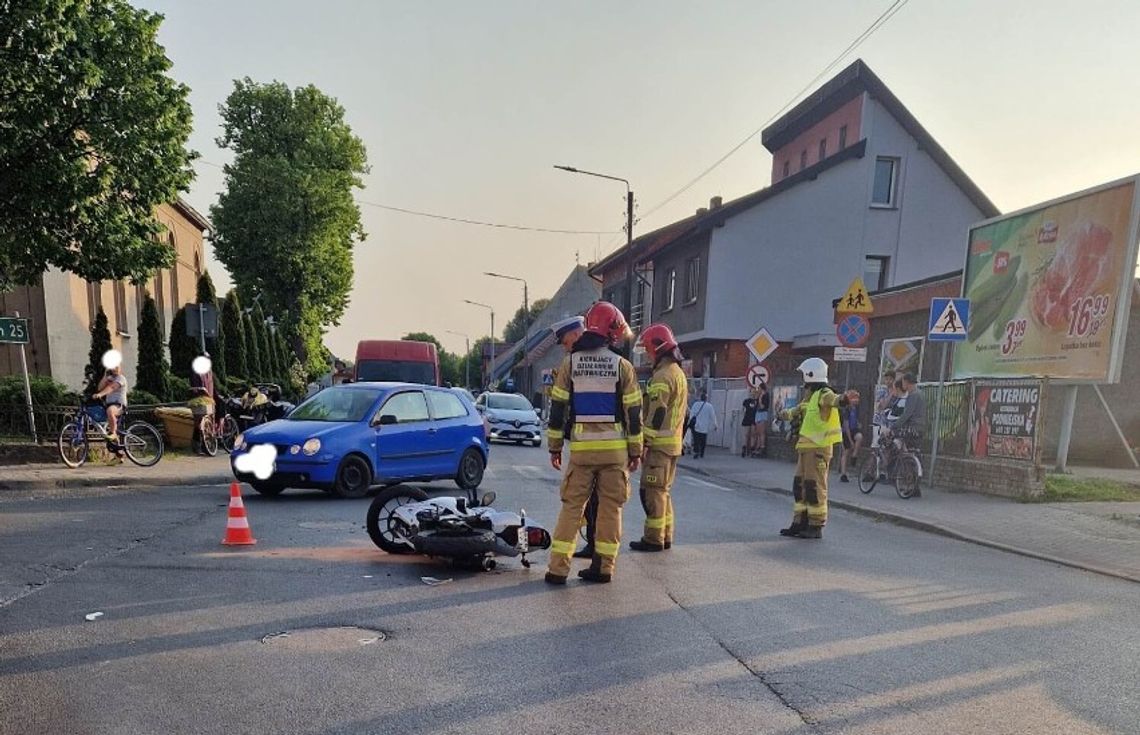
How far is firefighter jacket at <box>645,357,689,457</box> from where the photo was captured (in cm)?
676

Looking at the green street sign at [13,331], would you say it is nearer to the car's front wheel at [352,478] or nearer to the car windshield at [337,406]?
the car windshield at [337,406]

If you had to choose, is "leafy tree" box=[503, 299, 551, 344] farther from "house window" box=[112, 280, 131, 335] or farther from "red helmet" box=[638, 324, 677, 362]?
"red helmet" box=[638, 324, 677, 362]

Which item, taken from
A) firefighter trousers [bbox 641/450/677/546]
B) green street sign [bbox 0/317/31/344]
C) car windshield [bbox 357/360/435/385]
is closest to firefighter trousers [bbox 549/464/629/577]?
firefighter trousers [bbox 641/450/677/546]

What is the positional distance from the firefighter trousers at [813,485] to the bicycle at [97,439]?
10.1 metres

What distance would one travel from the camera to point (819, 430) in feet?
26.5

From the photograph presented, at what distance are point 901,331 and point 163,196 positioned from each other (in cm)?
1498

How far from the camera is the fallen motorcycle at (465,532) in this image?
18.9 feet

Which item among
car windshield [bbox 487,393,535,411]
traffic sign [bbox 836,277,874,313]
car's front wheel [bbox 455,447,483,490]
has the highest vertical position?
traffic sign [bbox 836,277,874,313]

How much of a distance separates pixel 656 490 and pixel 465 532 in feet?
6.29

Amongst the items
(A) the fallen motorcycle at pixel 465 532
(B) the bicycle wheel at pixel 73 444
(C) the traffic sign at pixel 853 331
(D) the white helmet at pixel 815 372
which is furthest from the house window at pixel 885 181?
(B) the bicycle wheel at pixel 73 444

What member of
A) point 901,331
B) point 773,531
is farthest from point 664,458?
point 901,331

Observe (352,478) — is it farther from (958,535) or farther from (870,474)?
(870,474)

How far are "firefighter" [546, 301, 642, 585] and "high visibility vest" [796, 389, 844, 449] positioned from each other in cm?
313

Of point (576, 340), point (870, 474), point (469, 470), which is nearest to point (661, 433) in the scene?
point (576, 340)
